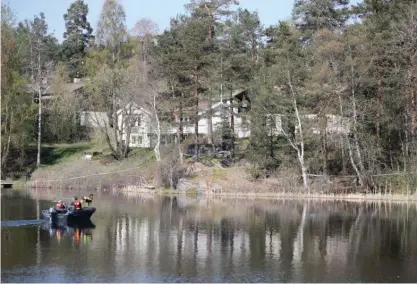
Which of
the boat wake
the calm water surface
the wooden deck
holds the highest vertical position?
the wooden deck

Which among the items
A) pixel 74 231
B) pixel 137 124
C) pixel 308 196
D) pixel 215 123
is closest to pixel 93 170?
pixel 137 124

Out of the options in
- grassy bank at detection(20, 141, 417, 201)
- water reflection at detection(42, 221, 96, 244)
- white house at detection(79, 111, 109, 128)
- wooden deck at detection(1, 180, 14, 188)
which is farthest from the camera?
white house at detection(79, 111, 109, 128)

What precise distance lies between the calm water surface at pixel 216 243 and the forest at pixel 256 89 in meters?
6.34

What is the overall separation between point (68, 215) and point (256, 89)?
23.9 metres

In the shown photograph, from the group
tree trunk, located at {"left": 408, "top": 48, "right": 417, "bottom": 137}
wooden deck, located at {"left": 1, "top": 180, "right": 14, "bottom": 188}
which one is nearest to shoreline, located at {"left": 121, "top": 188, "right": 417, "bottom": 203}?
tree trunk, located at {"left": 408, "top": 48, "right": 417, "bottom": 137}

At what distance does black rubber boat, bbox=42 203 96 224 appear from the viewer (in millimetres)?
34662

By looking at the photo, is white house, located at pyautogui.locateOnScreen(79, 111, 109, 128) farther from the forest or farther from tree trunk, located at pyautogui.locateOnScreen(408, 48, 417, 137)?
tree trunk, located at pyautogui.locateOnScreen(408, 48, 417, 137)

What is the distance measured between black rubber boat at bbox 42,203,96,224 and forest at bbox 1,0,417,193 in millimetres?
17613

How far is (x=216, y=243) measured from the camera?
30141 millimetres

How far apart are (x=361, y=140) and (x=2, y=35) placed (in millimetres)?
32234

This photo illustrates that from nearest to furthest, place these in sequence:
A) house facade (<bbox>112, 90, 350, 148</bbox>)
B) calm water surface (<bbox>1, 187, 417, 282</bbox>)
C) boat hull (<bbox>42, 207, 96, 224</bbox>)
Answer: calm water surface (<bbox>1, 187, 417, 282</bbox>) → boat hull (<bbox>42, 207, 96, 224</bbox>) → house facade (<bbox>112, 90, 350, 148</bbox>)

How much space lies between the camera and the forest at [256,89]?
4669cm

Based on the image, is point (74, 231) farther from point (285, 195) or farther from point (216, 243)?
point (285, 195)

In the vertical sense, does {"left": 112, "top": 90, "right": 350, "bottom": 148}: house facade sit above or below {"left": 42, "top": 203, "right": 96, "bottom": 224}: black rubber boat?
above
